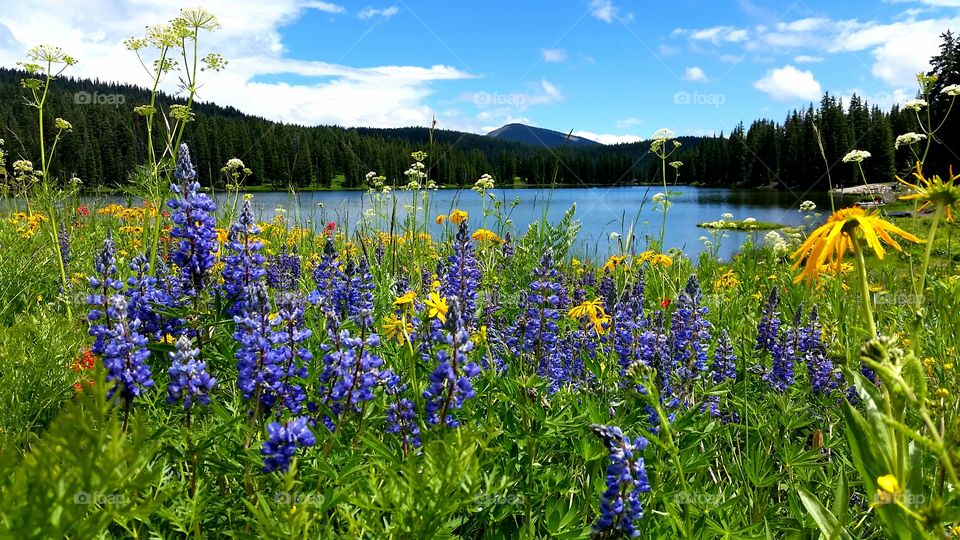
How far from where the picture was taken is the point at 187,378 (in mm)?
1827

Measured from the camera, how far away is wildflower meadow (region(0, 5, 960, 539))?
4.50ft

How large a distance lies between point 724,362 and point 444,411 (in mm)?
2005

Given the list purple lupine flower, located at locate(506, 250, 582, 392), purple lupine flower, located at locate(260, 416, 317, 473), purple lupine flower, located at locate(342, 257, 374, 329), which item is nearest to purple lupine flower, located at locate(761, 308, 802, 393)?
purple lupine flower, located at locate(506, 250, 582, 392)

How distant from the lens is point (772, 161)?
80938mm

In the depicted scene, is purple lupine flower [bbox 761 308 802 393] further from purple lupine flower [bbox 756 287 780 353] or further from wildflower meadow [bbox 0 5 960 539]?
purple lupine flower [bbox 756 287 780 353]

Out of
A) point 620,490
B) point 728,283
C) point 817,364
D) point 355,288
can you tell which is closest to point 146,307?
point 355,288

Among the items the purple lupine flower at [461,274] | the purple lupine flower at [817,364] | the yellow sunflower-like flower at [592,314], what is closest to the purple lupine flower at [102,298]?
the purple lupine flower at [461,274]

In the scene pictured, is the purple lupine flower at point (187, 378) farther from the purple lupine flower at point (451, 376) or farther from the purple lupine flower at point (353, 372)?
the purple lupine flower at point (451, 376)

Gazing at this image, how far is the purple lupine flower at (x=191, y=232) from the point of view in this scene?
2.40 metres

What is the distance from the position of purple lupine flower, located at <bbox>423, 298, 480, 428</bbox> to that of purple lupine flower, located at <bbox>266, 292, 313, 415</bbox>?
0.47m

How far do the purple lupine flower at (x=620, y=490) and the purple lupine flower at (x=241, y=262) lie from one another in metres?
Answer: 1.54

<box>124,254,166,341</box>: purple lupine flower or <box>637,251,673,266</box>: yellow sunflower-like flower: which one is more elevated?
<box>124,254,166,341</box>: purple lupine flower

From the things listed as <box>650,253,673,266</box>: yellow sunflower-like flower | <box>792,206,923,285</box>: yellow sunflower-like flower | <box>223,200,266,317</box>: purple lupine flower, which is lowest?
<box>650,253,673,266</box>: yellow sunflower-like flower

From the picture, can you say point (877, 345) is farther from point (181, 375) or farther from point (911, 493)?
point (181, 375)
